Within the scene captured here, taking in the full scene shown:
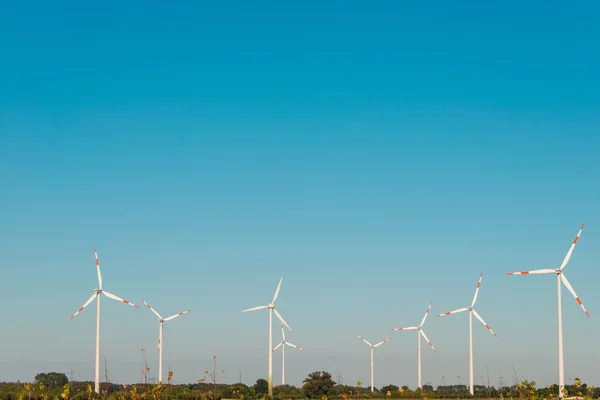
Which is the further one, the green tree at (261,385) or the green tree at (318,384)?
the green tree at (261,385)

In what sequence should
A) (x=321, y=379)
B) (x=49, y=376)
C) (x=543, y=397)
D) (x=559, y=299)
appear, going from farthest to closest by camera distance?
1. (x=49, y=376)
2. (x=321, y=379)
3. (x=559, y=299)
4. (x=543, y=397)

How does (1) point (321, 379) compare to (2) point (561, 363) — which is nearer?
(2) point (561, 363)

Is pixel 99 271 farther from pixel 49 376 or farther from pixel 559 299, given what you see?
pixel 559 299

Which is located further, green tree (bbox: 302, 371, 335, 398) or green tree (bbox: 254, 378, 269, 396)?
green tree (bbox: 254, 378, 269, 396)

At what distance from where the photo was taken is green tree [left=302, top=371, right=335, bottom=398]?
13338 centimetres

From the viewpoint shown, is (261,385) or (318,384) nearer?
(318,384)

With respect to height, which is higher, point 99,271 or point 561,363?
point 99,271

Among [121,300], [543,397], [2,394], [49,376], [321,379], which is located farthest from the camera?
[49,376]

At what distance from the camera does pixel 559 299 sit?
102188 millimetres

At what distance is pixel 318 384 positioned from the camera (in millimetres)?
134625

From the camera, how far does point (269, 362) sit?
153375mm

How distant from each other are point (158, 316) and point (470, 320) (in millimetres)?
58632

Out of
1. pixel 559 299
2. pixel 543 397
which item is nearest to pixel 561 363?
pixel 559 299

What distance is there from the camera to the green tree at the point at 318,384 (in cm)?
13338
